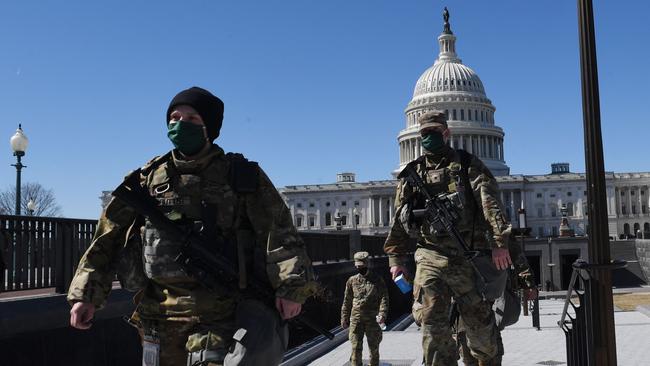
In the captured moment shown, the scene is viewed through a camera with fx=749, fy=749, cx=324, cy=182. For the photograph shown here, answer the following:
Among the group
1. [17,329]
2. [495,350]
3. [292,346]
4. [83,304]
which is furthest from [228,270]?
[292,346]

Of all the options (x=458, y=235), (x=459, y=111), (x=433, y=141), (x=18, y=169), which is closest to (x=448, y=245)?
(x=458, y=235)

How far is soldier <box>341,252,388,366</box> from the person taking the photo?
11.3 meters

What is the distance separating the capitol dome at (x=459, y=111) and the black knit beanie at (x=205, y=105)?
398 feet

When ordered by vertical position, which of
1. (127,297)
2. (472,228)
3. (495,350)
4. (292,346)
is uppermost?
(472,228)

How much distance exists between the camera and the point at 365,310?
38.5 ft

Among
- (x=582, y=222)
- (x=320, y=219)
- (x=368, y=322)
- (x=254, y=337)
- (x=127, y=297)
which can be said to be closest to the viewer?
(x=254, y=337)

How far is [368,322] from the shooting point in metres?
11.6

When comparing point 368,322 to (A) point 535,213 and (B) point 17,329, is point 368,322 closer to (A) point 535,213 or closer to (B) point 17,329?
(B) point 17,329

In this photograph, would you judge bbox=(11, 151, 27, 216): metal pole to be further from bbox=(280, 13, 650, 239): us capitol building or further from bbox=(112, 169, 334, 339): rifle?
bbox=(280, 13, 650, 239): us capitol building

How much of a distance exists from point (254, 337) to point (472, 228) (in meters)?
3.41

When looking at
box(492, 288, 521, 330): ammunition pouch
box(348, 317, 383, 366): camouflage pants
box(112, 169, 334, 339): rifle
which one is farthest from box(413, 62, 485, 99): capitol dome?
box(112, 169, 334, 339): rifle

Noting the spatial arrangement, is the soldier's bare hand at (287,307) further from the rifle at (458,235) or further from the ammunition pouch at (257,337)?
the rifle at (458,235)

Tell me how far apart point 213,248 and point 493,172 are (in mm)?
130132

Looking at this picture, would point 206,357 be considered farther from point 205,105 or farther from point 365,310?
point 365,310
